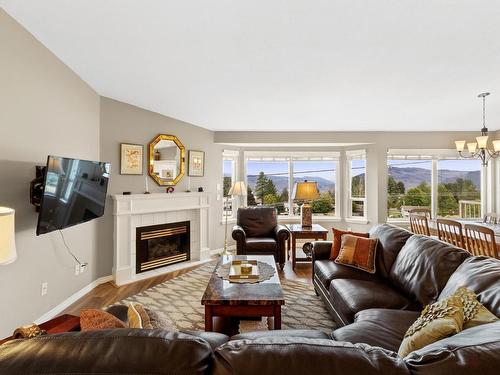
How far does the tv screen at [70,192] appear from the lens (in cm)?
218

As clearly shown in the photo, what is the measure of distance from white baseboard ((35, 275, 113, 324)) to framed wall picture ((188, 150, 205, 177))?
2080mm

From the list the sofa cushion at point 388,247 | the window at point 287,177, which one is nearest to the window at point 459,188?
the window at point 287,177

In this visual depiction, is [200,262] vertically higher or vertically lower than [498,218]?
lower

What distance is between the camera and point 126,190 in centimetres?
381

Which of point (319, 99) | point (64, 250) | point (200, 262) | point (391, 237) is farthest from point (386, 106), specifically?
point (64, 250)

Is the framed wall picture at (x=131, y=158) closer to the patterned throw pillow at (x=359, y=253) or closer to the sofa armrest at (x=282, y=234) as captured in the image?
the sofa armrest at (x=282, y=234)

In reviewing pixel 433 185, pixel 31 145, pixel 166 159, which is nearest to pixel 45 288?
pixel 31 145

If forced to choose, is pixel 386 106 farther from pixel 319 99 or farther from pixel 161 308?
pixel 161 308

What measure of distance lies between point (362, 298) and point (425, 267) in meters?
0.55

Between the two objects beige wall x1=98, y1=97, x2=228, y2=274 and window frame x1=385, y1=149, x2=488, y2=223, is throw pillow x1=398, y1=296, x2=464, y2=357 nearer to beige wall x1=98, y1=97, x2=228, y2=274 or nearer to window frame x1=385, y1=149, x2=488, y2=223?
beige wall x1=98, y1=97, x2=228, y2=274

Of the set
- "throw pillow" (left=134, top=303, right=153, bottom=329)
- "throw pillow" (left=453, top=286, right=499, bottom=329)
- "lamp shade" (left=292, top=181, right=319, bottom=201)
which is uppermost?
"lamp shade" (left=292, top=181, right=319, bottom=201)

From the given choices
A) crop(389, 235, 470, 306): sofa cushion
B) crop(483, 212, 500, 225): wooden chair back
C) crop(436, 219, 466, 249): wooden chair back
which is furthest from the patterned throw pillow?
crop(483, 212, 500, 225): wooden chair back

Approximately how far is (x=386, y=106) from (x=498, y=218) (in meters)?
2.40

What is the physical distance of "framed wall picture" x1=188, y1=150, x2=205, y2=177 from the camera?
15.4ft
